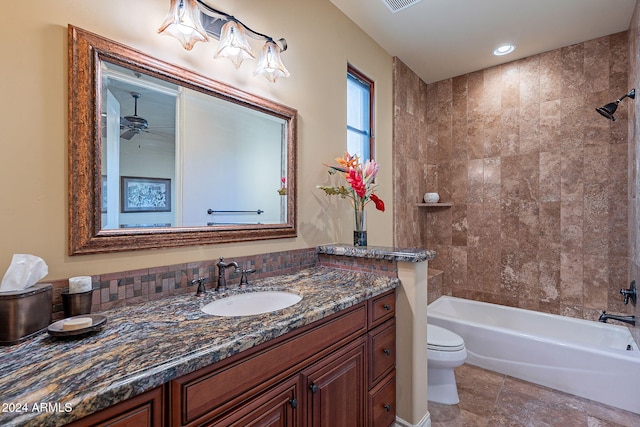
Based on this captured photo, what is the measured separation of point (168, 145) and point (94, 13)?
51 centimetres

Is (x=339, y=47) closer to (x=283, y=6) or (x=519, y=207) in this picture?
(x=283, y=6)

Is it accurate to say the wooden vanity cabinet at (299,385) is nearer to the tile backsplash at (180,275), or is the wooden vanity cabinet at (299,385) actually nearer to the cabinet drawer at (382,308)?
the cabinet drawer at (382,308)

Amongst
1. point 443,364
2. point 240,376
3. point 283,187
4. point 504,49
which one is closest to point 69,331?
point 240,376

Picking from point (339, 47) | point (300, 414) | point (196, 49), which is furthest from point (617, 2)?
point (300, 414)

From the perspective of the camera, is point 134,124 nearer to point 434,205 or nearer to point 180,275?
point 180,275

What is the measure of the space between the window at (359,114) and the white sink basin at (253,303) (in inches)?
58.2

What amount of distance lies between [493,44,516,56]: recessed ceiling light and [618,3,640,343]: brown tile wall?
794 mm

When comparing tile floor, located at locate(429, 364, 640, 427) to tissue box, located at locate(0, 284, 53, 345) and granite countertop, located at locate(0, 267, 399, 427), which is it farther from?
tissue box, located at locate(0, 284, 53, 345)

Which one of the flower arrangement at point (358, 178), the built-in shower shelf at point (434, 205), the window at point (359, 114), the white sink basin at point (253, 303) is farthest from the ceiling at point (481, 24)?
the white sink basin at point (253, 303)

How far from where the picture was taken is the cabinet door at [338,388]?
110 cm

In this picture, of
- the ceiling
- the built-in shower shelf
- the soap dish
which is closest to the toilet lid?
the built-in shower shelf

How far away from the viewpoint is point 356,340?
133 cm

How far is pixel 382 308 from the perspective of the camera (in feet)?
4.96

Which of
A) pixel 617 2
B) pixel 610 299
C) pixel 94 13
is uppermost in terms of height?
pixel 617 2
